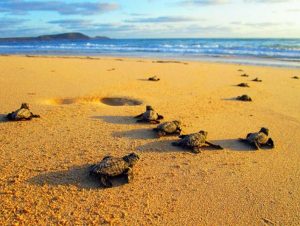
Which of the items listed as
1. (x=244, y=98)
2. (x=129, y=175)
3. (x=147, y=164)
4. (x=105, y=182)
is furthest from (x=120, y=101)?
(x=105, y=182)

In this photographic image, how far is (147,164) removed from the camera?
13.9 feet

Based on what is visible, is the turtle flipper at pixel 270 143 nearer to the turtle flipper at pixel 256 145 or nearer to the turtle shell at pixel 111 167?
the turtle flipper at pixel 256 145

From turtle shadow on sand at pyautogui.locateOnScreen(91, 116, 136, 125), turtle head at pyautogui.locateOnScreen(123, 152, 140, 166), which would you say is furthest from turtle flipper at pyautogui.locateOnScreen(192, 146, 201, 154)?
turtle shadow on sand at pyautogui.locateOnScreen(91, 116, 136, 125)

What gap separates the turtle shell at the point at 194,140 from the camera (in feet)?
15.3

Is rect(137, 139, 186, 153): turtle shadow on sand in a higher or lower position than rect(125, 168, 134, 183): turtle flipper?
lower

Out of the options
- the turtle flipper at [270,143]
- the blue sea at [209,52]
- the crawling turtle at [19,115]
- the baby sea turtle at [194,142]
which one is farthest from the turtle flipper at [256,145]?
the blue sea at [209,52]

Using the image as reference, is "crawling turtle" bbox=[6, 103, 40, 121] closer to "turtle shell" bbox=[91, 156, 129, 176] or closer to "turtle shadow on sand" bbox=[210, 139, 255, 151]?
"turtle shell" bbox=[91, 156, 129, 176]

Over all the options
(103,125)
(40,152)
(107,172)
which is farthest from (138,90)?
(107,172)

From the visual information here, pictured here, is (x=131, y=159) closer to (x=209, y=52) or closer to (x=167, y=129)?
(x=167, y=129)

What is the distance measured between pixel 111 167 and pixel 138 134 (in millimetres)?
1631

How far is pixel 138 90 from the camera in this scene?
8.72m

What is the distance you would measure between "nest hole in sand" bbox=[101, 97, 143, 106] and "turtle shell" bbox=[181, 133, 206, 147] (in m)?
2.78

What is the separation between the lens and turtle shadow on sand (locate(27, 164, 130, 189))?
365cm

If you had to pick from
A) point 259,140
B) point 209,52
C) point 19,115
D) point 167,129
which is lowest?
point 209,52
